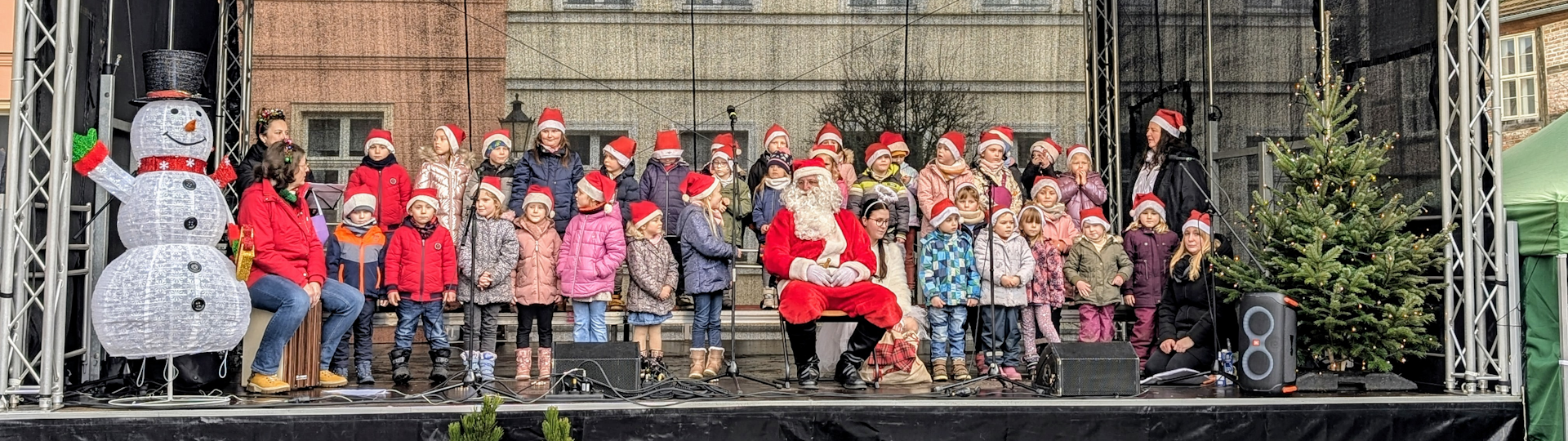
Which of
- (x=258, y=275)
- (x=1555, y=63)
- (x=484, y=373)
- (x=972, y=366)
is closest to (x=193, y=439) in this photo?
(x=258, y=275)

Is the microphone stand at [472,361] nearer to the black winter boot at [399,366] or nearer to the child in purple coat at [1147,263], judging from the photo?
the black winter boot at [399,366]

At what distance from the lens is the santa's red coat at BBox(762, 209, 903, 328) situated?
752 cm

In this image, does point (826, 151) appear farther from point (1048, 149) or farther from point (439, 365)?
point (439, 365)

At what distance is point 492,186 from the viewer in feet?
25.9

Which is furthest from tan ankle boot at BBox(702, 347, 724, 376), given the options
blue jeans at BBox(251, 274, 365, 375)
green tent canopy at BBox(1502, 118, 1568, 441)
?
green tent canopy at BBox(1502, 118, 1568, 441)

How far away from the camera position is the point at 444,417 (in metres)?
6.70

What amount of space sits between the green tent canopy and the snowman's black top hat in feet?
23.0

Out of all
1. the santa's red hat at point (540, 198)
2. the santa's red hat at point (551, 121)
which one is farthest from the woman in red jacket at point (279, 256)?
the santa's red hat at point (551, 121)

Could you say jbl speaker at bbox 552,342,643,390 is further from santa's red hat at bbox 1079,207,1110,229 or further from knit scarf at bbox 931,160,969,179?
santa's red hat at bbox 1079,207,1110,229

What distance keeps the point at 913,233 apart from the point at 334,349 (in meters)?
3.85

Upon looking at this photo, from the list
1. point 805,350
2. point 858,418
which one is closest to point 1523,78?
point 805,350

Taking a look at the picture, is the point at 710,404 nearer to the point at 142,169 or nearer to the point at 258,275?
the point at 258,275

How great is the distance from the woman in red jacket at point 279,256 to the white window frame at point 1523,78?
19.7 metres

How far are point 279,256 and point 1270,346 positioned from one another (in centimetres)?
522
